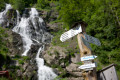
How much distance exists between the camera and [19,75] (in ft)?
34.3

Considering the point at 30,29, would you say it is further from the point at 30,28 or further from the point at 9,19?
the point at 9,19

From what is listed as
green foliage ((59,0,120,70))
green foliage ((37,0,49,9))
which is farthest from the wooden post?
green foliage ((37,0,49,9))

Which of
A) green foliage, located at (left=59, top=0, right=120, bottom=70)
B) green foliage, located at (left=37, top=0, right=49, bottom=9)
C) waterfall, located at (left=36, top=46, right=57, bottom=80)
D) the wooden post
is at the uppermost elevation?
green foliage, located at (left=37, top=0, right=49, bottom=9)

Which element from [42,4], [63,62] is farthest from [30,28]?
[42,4]

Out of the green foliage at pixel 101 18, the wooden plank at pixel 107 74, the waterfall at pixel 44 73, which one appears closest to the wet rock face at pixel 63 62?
the waterfall at pixel 44 73

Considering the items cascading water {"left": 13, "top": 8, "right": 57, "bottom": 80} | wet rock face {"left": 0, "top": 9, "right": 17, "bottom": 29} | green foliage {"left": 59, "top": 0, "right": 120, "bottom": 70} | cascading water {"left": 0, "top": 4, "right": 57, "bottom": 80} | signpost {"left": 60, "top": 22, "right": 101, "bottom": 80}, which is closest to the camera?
signpost {"left": 60, "top": 22, "right": 101, "bottom": 80}

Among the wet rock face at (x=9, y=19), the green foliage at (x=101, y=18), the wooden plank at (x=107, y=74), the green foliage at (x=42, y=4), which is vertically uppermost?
the green foliage at (x=42, y=4)

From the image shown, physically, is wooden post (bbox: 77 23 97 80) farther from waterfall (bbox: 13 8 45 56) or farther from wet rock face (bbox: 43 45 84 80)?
waterfall (bbox: 13 8 45 56)

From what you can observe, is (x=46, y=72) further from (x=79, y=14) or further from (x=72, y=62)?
(x=79, y=14)

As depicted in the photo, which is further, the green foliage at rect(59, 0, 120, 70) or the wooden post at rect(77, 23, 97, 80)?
the green foliage at rect(59, 0, 120, 70)

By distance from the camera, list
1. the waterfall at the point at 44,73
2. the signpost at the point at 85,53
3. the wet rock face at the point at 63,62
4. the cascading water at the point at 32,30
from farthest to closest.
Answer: the cascading water at the point at 32,30 < the wet rock face at the point at 63,62 < the waterfall at the point at 44,73 < the signpost at the point at 85,53

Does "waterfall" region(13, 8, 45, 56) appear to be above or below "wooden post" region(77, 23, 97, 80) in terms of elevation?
above

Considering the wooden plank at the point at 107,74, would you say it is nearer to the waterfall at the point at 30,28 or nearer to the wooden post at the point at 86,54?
the wooden post at the point at 86,54

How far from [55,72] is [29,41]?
7956 mm
